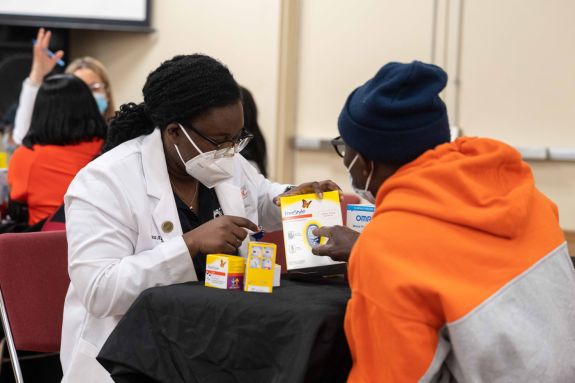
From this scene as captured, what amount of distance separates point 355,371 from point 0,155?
305 centimetres

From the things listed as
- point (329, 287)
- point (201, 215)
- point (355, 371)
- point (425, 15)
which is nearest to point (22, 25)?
point (425, 15)

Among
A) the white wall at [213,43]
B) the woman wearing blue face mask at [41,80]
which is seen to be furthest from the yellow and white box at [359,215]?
the white wall at [213,43]

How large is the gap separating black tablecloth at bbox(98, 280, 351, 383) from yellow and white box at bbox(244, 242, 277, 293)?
32mm

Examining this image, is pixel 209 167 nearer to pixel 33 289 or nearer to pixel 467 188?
pixel 33 289

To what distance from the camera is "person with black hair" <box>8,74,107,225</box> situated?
144 inches

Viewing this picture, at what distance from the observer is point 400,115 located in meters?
1.56

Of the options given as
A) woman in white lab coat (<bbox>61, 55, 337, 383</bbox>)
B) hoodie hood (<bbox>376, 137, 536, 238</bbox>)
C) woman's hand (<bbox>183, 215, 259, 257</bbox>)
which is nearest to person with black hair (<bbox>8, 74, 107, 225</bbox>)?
woman in white lab coat (<bbox>61, 55, 337, 383</bbox>)

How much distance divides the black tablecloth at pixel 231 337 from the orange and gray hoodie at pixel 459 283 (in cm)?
10

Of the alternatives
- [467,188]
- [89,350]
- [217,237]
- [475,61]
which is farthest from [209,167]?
[475,61]

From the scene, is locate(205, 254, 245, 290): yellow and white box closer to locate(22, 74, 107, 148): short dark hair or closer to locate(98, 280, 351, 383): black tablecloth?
locate(98, 280, 351, 383): black tablecloth

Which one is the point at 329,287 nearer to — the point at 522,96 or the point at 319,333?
the point at 319,333

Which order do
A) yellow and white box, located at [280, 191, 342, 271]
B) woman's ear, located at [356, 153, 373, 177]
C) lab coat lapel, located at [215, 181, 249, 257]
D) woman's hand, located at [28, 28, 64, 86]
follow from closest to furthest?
woman's ear, located at [356, 153, 373, 177], yellow and white box, located at [280, 191, 342, 271], lab coat lapel, located at [215, 181, 249, 257], woman's hand, located at [28, 28, 64, 86]

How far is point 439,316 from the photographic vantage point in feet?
4.66

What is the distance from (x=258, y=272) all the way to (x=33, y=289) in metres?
0.95
